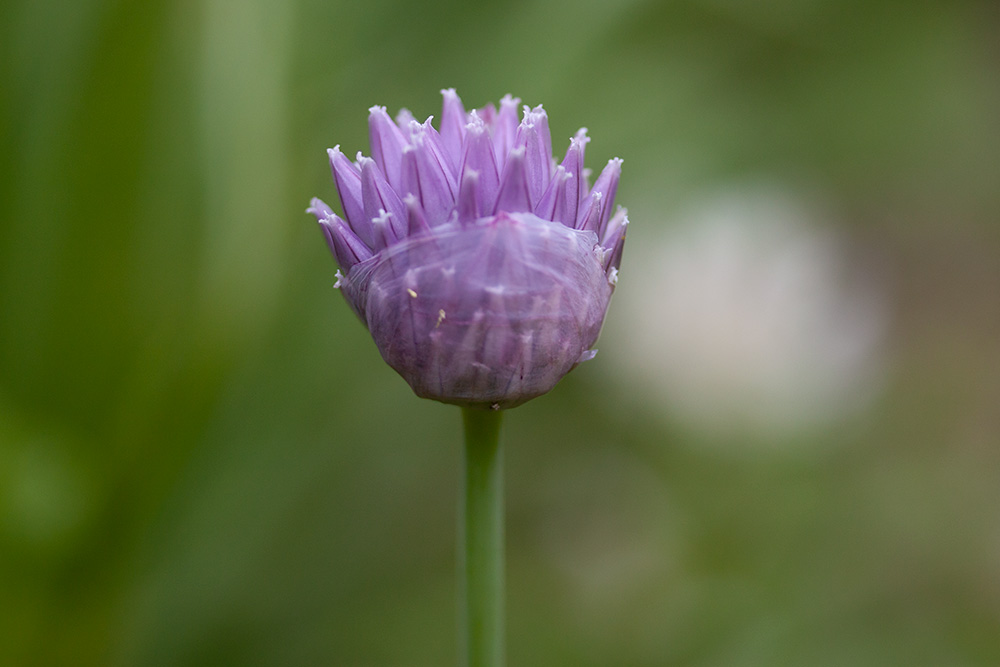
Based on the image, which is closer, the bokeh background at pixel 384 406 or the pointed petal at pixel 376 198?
the pointed petal at pixel 376 198

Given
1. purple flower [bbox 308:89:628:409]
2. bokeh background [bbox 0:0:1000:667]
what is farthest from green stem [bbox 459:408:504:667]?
bokeh background [bbox 0:0:1000:667]

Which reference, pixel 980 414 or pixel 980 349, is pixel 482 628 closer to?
pixel 980 414

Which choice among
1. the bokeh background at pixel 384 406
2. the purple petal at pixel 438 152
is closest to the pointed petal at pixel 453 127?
the purple petal at pixel 438 152

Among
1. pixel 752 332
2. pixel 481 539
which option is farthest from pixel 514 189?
pixel 752 332

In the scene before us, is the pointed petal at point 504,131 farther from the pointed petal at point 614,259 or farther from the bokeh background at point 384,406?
the bokeh background at point 384,406

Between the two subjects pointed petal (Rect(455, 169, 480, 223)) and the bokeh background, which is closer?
pointed petal (Rect(455, 169, 480, 223))

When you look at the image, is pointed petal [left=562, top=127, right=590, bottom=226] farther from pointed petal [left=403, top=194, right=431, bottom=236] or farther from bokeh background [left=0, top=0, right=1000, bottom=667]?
bokeh background [left=0, top=0, right=1000, bottom=667]

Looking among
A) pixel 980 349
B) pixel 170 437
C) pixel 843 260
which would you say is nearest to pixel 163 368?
pixel 170 437
